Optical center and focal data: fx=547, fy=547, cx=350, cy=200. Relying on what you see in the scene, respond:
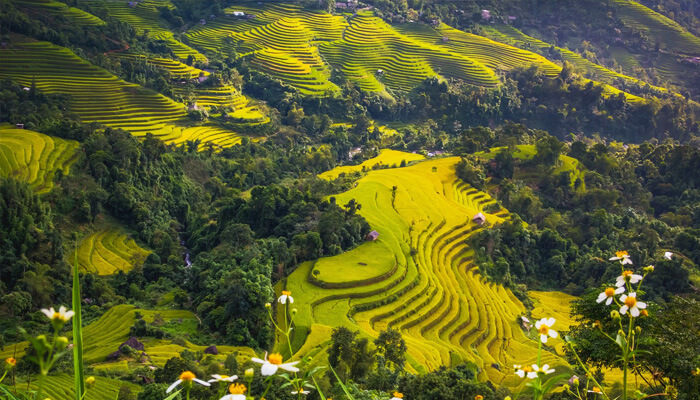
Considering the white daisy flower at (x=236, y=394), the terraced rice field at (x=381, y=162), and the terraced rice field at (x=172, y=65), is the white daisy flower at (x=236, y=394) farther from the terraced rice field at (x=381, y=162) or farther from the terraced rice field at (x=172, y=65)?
the terraced rice field at (x=172, y=65)

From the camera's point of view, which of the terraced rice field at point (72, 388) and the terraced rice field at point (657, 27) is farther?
the terraced rice field at point (657, 27)

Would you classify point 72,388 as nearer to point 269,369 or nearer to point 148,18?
point 269,369

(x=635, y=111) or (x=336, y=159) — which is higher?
(x=635, y=111)

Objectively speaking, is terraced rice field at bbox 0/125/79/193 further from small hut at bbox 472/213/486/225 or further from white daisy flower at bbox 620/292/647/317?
white daisy flower at bbox 620/292/647/317

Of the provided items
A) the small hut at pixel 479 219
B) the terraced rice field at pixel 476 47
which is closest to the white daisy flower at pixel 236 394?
the small hut at pixel 479 219

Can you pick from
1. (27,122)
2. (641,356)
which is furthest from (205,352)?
(27,122)

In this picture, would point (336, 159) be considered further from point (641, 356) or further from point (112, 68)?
point (641, 356)
